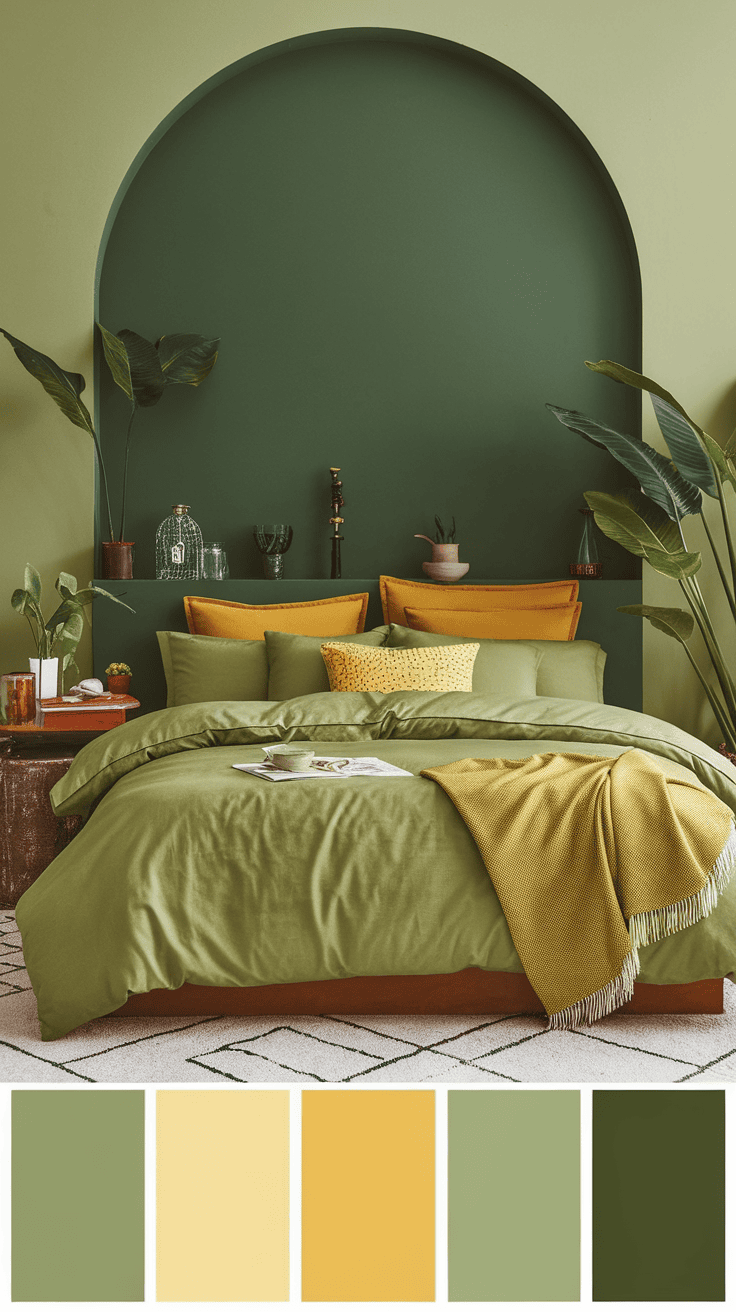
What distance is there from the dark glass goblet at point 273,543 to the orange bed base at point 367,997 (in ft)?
8.40

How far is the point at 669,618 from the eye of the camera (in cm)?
443

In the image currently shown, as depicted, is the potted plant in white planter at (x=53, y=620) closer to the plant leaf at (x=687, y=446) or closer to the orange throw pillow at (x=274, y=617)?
the orange throw pillow at (x=274, y=617)

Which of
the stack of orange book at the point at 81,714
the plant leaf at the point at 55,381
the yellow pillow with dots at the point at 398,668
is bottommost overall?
the stack of orange book at the point at 81,714

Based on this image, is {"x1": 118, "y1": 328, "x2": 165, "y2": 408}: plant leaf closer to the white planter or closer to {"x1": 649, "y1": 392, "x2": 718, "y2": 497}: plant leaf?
the white planter

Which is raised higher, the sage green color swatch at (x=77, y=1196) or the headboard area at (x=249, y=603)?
the headboard area at (x=249, y=603)

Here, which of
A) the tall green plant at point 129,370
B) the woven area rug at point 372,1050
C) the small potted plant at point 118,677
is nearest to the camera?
the woven area rug at point 372,1050

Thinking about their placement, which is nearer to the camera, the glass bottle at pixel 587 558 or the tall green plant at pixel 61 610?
the tall green plant at pixel 61 610

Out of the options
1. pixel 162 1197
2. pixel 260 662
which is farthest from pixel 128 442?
pixel 162 1197

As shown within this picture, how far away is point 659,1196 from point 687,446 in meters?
3.23

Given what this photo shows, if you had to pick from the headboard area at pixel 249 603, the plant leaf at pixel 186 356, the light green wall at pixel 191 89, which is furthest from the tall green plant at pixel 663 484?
the plant leaf at pixel 186 356

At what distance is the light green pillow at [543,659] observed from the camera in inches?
165

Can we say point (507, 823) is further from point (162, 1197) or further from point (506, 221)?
point (506, 221)

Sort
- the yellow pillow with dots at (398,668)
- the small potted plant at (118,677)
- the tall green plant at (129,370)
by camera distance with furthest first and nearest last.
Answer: the small potted plant at (118,677) → the tall green plant at (129,370) → the yellow pillow with dots at (398,668)

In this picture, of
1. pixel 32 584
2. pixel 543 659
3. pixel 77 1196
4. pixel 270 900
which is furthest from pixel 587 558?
pixel 77 1196
